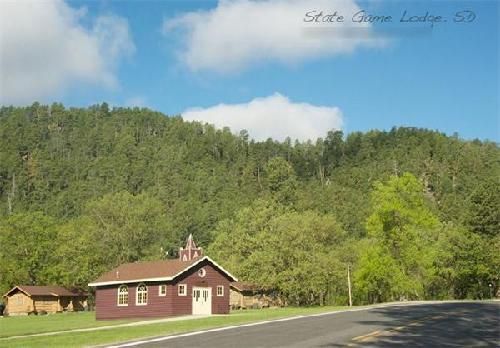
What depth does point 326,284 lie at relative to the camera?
2608 inches

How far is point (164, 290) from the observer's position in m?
47.5

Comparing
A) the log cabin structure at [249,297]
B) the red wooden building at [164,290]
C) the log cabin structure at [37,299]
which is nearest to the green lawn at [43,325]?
the red wooden building at [164,290]

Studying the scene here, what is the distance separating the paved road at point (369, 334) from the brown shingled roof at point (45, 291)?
171ft

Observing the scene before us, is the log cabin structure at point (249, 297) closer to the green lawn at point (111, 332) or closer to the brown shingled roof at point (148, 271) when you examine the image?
the brown shingled roof at point (148, 271)

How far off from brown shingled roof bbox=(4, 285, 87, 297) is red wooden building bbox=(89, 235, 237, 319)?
2296cm

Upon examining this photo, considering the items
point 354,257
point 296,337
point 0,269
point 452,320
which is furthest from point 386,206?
Answer: point 0,269

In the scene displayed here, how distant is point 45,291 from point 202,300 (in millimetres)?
29436

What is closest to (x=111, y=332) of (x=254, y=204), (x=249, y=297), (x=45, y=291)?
(x=45, y=291)

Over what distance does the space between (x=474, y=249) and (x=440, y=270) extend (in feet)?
14.6

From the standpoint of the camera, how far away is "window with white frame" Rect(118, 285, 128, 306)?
4900cm

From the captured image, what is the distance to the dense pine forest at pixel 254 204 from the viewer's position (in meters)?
63.6

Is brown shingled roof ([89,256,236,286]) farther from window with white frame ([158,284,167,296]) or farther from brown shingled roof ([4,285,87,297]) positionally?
brown shingled roof ([4,285,87,297])

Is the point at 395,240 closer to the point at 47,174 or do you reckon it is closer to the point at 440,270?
the point at 440,270

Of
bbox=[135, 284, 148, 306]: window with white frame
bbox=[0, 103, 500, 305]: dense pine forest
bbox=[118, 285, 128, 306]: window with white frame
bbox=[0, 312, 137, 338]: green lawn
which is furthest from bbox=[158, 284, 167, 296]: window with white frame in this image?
bbox=[0, 103, 500, 305]: dense pine forest
